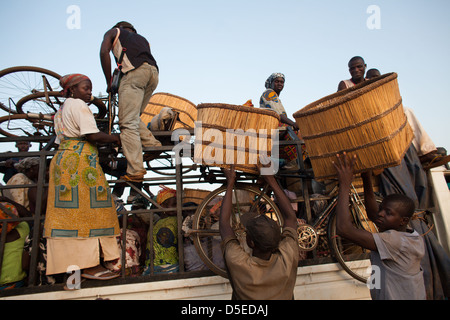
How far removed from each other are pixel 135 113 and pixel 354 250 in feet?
10.4

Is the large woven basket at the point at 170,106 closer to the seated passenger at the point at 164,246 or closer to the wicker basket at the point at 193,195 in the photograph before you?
the wicker basket at the point at 193,195

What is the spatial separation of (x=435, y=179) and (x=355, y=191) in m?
1.08

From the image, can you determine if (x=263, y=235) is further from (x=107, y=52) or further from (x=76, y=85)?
(x=107, y=52)

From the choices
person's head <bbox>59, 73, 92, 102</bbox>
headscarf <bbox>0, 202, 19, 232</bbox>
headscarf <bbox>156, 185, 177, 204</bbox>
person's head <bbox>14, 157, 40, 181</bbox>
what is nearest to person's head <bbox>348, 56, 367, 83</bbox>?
headscarf <bbox>156, 185, 177, 204</bbox>

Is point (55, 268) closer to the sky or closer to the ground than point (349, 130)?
closer to the ground

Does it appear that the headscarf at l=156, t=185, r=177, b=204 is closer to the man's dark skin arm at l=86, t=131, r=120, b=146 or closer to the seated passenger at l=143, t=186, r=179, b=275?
the seated passenger at l=143, t=186, r=179, b=275

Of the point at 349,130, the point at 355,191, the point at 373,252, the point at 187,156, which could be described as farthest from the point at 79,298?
the point at 355,191

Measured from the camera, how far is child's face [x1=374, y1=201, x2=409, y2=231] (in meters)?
2.13

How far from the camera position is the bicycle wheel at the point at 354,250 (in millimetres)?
3320

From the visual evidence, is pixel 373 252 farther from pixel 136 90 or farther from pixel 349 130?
pixel 136 90

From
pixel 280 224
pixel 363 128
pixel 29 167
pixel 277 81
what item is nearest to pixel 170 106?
pixel 277 81

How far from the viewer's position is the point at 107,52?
3318 mm

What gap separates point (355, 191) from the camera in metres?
3.72
